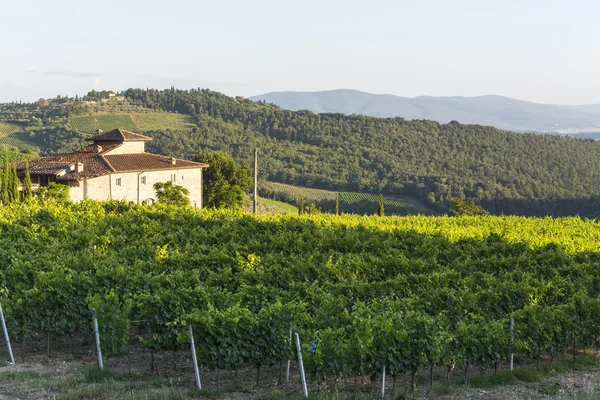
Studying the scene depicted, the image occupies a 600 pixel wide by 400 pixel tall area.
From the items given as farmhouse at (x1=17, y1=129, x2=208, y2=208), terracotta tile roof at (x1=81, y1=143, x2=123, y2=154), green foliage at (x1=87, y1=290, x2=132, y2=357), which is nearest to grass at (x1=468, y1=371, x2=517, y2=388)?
green foliage at (x1=87, y1=290, x2=132, y2=357)

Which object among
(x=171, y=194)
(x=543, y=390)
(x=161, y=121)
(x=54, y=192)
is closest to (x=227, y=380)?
(x=543, y=390)

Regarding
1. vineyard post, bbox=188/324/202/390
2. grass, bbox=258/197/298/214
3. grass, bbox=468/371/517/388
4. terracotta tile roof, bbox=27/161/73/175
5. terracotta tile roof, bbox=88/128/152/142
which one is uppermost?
terracotta tile roof, bbox=88/128/152/142

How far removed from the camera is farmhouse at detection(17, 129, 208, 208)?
50531mm

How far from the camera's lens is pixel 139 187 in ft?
180

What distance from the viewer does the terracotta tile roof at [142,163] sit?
54.3 metres

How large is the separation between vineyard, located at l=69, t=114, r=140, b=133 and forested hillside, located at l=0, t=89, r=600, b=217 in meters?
0.57

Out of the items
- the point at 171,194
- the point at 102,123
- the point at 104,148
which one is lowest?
the point at 171,194

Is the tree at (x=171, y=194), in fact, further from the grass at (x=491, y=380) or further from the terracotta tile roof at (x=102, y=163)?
the grass at (x=491, y=380)

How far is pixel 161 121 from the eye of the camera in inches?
4513

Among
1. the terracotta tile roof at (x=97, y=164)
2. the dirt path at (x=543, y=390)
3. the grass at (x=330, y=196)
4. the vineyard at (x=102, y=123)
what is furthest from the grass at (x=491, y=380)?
the vineyard at (x=102, y=123)

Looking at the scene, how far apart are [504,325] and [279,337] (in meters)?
4.71

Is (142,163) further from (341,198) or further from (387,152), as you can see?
(387,152)

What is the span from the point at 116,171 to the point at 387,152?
201 ft

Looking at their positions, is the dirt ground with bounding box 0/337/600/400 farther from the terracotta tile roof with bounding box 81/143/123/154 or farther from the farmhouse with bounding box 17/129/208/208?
the terracotta tile roof with bounding box 81/143/123/154
